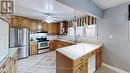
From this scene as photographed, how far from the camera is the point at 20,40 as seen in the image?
5.72 meters

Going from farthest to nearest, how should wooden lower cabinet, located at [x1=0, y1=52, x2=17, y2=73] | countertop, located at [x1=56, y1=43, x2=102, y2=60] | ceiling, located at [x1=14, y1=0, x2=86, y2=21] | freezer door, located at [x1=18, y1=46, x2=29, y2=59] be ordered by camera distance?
freezer door, located at [x1=18, y1=46, x2=29, y2=59] < ceiling, located at [x1=14, y1=0, x2=86, y2=21] < countertop, located at [x1=56, y1=43, x2=102, y2=60] < wooden lower cabinet, located at [x1=0, y1=52, x2=17, y2=73]

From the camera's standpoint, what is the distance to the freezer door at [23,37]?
569cm

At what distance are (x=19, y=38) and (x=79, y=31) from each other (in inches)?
124

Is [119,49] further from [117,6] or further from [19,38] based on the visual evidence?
[19,38]

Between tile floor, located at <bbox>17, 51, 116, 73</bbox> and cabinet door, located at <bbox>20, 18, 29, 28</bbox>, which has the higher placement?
cabinet door, located at <bbox>20, 18, 29, 28</bbox>

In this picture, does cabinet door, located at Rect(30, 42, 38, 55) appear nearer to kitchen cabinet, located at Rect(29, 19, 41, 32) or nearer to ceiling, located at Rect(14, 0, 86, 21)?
kitchen cabinet, located at Rect(29, 19, 41, 32)

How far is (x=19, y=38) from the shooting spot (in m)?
5.67

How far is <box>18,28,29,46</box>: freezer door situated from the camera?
5689mm

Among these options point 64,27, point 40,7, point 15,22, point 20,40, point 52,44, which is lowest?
point 52,44

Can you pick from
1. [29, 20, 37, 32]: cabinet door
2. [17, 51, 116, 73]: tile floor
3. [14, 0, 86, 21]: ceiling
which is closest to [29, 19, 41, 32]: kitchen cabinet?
[29, 20, 37, 32]: cabinet door

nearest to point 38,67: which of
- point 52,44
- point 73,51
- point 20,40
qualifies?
point 73,51

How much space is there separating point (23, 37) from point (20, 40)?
0.23 m

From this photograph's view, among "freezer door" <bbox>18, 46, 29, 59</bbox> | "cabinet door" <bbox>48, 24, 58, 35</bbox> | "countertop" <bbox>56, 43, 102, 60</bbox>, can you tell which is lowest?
"freezer door" <bbox>18, 46, 29, 59</bbox>

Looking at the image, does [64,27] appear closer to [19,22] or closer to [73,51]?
[19,22]
